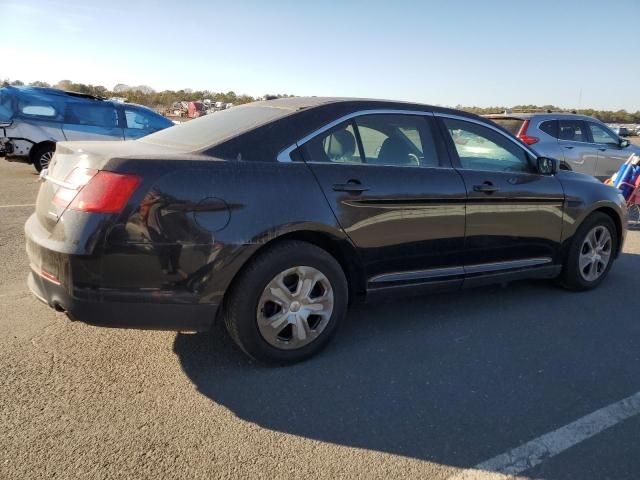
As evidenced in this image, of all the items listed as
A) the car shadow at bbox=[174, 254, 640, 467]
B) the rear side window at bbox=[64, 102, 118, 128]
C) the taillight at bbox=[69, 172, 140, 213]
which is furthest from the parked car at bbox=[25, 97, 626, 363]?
the rear side window at bbox=[64, 102, 118, 128]

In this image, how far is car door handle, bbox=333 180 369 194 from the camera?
329 cm

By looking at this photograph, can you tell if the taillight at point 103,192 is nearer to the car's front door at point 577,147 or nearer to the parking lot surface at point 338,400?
the parking lot surface at point 338,400

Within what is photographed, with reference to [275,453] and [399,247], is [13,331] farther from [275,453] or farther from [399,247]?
[399,247]

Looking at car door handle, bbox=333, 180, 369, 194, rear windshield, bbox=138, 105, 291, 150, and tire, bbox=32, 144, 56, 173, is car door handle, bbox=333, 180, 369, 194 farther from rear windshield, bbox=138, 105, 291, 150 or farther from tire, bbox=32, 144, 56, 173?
tire, bbox=32, 144, 56, 173

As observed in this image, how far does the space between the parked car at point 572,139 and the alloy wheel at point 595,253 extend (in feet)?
16.0

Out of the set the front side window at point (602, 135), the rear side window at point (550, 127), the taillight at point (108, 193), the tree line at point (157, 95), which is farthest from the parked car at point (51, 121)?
the tree line at point (157, 95)

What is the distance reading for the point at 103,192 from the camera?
271cm

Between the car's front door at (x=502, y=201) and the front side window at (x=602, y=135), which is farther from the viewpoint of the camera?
the front side window at (x=602, y=135)

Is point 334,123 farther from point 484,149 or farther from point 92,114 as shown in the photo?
point 92,114

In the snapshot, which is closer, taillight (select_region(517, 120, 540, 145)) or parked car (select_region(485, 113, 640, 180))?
taillight (select_region(517, 120, 540, 145))

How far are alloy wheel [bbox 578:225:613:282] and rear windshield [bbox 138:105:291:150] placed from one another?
3163 millimetres

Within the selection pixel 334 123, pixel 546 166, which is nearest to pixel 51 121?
pixel 334 123

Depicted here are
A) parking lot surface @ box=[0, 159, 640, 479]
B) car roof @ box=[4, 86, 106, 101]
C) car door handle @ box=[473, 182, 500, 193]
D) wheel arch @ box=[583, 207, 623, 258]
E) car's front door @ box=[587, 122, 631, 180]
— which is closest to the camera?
parking lot surface @ box=[0, 159, 640, 479]

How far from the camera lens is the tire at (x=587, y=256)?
4738mm
